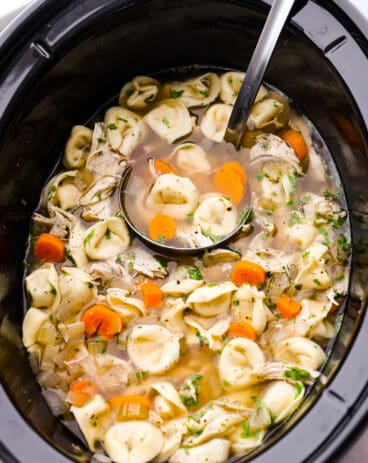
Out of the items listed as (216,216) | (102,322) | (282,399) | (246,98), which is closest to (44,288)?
(102,322)

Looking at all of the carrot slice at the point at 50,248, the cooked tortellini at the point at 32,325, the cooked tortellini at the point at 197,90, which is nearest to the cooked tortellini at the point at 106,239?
the carrot slice at the point at 50,248

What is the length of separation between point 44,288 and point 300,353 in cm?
111

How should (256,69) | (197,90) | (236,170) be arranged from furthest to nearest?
(197,90)
(236,170)
(256,69)

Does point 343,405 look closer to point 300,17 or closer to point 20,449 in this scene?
point 20,449

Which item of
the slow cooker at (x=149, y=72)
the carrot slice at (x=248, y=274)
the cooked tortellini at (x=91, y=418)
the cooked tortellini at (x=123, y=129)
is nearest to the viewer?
the slow cooker at (x=149, y=72)

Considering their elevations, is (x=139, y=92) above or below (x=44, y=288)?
above

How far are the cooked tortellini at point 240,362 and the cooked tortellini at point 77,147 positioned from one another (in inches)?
45.7

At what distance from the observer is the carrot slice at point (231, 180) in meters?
3.02

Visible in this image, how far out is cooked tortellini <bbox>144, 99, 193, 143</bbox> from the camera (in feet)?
10.5

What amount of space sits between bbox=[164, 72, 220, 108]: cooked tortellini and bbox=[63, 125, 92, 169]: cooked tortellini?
469 mm

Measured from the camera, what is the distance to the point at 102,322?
2.76m

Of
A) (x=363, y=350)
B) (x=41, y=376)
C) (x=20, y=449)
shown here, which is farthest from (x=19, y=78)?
(x=363, y=350)

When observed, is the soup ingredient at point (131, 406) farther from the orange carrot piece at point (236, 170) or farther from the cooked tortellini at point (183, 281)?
the orange carrot piece at point (236, 170)

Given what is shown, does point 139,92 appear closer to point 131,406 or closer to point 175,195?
point 175,195
